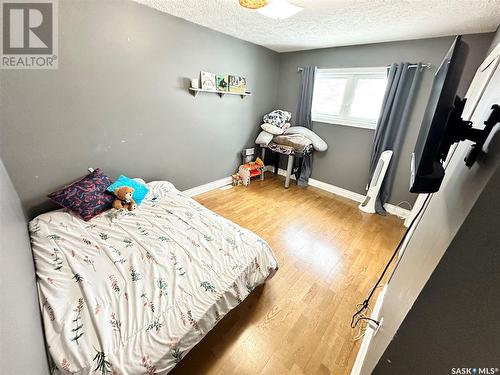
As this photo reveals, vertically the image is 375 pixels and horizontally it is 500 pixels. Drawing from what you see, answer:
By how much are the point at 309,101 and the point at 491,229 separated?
138 inches

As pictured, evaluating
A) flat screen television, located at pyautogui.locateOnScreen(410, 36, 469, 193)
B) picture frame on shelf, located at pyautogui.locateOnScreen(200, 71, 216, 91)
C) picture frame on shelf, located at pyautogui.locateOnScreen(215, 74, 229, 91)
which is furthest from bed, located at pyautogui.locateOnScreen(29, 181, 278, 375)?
picture frame on shelf, located at pyautogui.locateOnScreen(215, 74, 229, 91)

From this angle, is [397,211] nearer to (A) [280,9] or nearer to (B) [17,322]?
(A) [280,9]

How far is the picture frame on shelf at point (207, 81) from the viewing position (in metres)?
2.71

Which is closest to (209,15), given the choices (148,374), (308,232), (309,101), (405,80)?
(309,101)

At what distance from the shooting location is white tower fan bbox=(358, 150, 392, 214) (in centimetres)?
279

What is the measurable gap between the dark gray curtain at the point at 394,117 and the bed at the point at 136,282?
7.77 feet

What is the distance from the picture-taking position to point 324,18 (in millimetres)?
2041

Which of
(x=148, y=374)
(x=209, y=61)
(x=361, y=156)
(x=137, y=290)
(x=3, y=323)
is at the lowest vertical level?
(x=148, y=374)

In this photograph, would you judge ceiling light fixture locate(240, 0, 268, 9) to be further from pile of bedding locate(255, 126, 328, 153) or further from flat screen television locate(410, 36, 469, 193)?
pile of bedding locate(255, 126, 328, 153)

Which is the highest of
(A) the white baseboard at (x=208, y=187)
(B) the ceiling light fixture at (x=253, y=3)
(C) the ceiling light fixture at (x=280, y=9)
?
(C) the ceiling light fixture at (x=280, y=9)

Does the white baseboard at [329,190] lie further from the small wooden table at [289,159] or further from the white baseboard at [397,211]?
the small wooden table at [289,159]

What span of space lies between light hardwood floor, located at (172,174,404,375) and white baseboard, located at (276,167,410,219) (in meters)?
0.16

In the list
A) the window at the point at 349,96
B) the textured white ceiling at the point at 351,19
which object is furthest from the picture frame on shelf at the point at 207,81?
the window at the point at 349,96

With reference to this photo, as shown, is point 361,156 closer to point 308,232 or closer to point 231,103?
point 308,232
